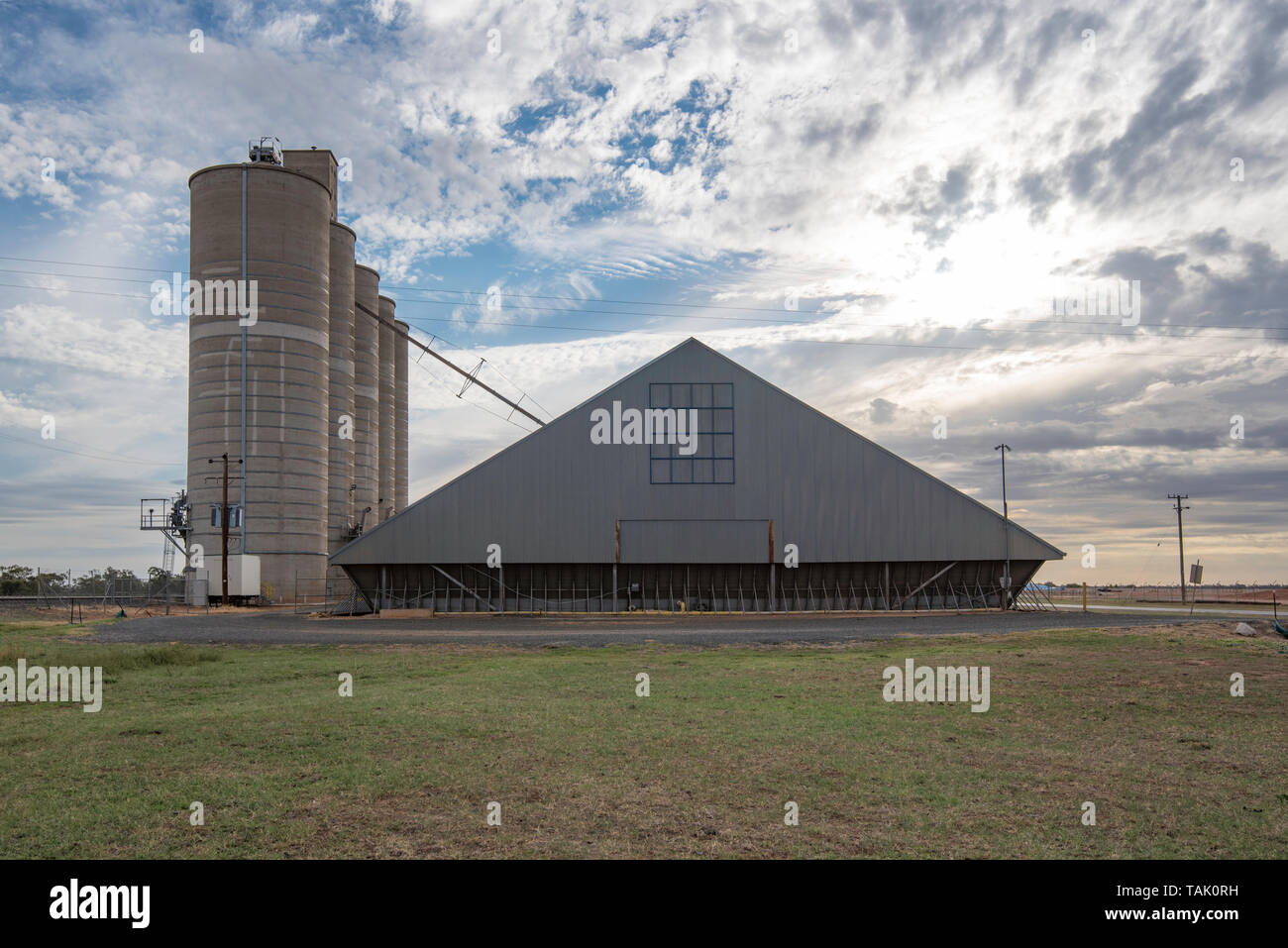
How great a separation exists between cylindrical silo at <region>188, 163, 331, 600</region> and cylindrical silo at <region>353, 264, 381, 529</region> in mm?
14579

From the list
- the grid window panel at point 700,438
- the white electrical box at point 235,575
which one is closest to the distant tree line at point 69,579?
the white electrical box at point 235,575

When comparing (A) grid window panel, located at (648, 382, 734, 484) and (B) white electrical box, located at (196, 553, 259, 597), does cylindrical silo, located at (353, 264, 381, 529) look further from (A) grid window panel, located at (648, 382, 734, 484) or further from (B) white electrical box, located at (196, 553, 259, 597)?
(A) grid window panel, located at (648, 382, 734, 484)

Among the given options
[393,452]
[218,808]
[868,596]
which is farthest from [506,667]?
[393,452]

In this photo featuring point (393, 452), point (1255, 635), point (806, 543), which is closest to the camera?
point (1255, 635)

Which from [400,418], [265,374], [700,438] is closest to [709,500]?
[700,438]

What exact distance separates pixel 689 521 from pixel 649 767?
42.3m

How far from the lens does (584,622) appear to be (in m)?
45.3

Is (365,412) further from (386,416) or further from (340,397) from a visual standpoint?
(386,416)

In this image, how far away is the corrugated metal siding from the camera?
5272 centimetres

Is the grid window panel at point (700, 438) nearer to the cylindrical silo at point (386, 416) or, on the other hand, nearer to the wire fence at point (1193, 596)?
the wire fence at point (1193, 596)

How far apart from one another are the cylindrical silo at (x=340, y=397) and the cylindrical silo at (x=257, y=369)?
8.16m

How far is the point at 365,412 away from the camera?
263 feet
